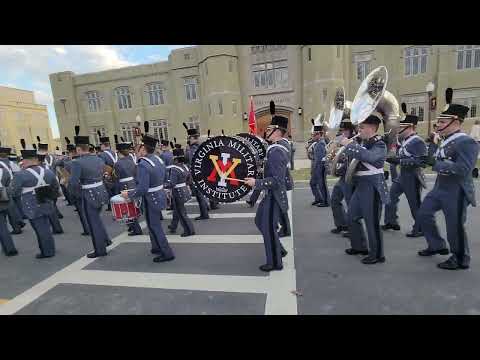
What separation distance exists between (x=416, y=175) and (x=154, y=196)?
4474 millimetres

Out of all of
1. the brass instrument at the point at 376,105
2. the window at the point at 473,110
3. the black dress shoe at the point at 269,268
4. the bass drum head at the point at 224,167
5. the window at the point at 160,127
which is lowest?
the black dress shoe at the point at 269,268

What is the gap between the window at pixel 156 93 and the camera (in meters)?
27.0

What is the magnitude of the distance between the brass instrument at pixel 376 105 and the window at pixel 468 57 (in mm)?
20515

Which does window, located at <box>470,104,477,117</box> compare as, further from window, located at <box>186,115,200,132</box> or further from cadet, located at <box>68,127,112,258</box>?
cadet, located at <box>68,127,112,258</box>

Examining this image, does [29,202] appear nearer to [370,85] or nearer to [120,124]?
[370,85]

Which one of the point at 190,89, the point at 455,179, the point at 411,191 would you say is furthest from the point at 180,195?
the point at 190,89

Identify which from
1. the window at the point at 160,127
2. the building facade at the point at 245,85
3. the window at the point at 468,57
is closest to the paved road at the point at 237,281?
the building facade at the point at 245,85

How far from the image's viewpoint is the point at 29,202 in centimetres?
494

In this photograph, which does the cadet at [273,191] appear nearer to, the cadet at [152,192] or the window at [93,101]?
the cadet at [152,192]

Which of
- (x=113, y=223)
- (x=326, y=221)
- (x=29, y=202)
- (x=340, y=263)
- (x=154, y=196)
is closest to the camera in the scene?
(x=340, y=263)

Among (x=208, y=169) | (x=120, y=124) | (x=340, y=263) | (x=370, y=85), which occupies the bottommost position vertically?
(x=340, y=263)

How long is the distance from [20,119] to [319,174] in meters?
52.9

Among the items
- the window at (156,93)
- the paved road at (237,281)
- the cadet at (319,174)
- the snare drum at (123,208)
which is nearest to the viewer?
the paved road at (237,281)
